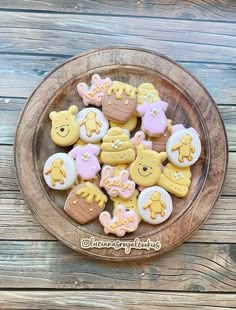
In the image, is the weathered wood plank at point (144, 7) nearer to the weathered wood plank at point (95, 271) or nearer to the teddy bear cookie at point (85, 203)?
the teddy bear cookie at point (85, 203)

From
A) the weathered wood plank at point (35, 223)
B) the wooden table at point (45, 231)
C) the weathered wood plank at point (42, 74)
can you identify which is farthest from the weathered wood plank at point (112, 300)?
the weathered wood plank at point (42, 74)

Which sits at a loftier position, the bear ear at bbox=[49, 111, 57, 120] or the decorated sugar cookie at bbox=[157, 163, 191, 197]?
the bear ear at bbox=[49, 111, 57, 120]

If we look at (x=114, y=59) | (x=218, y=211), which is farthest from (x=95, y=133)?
(x=218, y=211)

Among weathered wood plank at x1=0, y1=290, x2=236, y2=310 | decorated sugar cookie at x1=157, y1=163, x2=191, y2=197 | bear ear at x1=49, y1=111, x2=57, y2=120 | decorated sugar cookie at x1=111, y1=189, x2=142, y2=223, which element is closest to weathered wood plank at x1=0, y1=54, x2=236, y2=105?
bear ear at x1=49, y1=111, x2=57, y2=120

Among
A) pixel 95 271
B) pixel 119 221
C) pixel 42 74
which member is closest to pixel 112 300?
pixel 95 271

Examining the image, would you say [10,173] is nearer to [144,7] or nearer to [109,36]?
[109,36]

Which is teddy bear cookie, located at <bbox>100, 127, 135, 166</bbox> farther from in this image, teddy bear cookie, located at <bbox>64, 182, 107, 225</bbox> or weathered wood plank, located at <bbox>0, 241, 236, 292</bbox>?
weathered wood plank, located at <bbox>0, 241, 236, 292</bbox>
